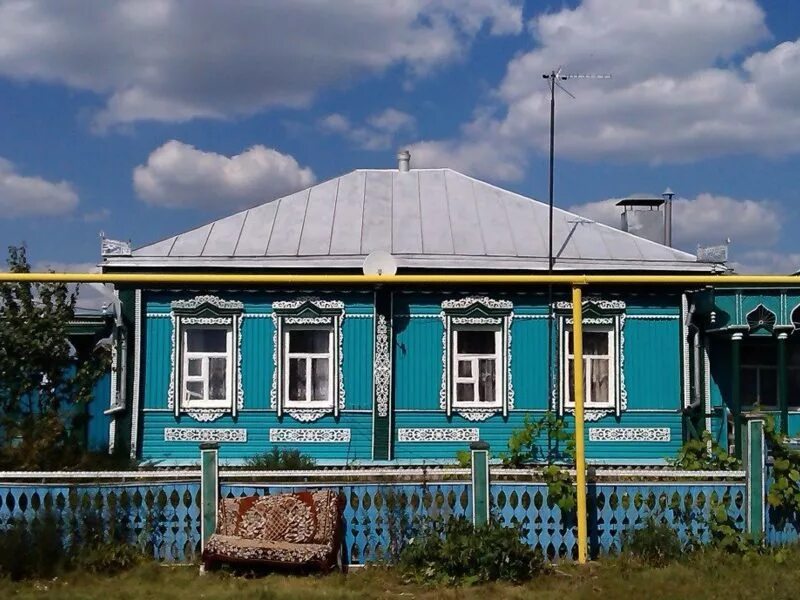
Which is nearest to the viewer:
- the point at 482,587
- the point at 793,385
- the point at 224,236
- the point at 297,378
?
the point at 482,587

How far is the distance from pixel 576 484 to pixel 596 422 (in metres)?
6.79

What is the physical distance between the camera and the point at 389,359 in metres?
13.8

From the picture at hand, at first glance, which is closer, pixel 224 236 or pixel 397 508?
pixel 397 508

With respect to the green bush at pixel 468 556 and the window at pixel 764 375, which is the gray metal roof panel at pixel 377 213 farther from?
the green bush at pixel 468 556

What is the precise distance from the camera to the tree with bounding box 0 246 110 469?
12070 millimetres

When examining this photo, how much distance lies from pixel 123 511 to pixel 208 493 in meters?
0.70

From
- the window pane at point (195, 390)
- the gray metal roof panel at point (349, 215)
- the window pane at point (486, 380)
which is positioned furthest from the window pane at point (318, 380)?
the window pane at point (486, 380)

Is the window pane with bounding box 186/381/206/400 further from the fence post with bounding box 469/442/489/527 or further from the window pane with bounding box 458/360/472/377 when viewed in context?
the fence post with bounding box 469/442/489/527

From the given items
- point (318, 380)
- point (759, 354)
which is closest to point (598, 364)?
point (759, 354)

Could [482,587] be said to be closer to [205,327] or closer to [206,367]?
[206,367]

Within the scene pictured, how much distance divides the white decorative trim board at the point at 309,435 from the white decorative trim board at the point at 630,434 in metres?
3.81

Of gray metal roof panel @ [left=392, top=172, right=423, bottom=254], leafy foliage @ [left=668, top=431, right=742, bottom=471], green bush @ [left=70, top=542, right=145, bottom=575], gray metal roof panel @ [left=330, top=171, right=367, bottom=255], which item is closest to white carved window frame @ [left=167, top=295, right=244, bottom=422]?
gray metal roof panel @ [left=330, top=171, right=367, bottom=255]

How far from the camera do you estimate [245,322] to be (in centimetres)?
1389

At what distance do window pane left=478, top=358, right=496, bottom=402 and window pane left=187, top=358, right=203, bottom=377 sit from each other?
4.23 meters
